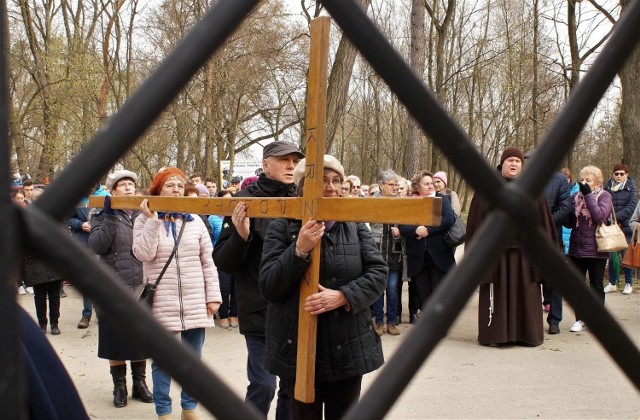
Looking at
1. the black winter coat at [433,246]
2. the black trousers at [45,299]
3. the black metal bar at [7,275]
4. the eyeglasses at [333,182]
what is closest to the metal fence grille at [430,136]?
the black metal bar at [7,275]

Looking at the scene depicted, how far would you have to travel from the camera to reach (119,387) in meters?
4.82

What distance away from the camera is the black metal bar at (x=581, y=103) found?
1.92ft

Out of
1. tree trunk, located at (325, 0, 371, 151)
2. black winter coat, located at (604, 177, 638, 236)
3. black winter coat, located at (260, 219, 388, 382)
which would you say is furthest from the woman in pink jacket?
black winter coat, located at (604, 177, 638, 236)

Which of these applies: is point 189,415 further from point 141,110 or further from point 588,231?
point 588,231

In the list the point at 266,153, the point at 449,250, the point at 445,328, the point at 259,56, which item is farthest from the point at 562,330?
the point at 259,56

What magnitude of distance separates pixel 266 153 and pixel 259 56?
42.4ft

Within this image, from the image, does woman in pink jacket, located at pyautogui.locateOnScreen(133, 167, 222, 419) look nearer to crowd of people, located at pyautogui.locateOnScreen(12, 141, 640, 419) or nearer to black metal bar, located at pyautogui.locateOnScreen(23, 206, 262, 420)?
crowd of people, located at pyautogui.locateOnScreen(12, 141, 640, 419)

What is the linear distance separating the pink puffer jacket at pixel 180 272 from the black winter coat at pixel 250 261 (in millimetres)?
598

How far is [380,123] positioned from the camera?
29203 millimetres

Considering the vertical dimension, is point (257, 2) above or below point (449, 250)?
above

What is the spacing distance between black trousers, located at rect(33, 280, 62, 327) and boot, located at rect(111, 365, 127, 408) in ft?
8.64

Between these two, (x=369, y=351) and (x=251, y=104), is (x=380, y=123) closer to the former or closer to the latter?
(x=251, y=104)

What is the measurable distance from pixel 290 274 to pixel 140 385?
2798mm

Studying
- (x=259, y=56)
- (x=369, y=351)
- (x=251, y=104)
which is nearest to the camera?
(x=369, y=351)
